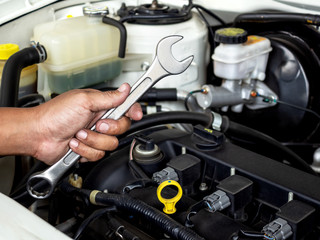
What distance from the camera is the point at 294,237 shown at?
70cm

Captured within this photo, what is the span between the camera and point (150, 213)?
744 millimetres

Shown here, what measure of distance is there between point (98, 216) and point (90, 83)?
1.81 ft

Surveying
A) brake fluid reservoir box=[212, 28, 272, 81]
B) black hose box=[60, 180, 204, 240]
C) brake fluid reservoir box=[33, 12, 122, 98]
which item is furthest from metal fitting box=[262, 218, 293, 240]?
brake fluid reservoir box=[33, 12, 122, 98]

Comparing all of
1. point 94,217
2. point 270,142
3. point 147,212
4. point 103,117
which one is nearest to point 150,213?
point 147,212

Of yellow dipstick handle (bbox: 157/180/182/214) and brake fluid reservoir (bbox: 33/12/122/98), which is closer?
yellow dipstick handle (bbox: 157/180/182/214)

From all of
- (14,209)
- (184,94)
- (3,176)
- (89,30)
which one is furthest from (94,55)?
(14,209)

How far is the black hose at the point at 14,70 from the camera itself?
99cm

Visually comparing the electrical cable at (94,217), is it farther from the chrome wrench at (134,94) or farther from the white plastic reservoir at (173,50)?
the white plastic reservoir at (173,50)

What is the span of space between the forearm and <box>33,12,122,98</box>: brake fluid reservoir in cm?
34

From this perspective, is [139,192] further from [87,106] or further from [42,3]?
[42,3]

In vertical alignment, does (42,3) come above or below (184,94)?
above

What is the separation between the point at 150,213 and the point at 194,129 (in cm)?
27

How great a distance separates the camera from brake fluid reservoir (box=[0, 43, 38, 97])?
116cm

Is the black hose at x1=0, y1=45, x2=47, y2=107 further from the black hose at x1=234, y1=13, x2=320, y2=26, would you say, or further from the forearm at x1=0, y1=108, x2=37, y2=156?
the black hose at x1=234, y1=13, x2=320, y2=26
